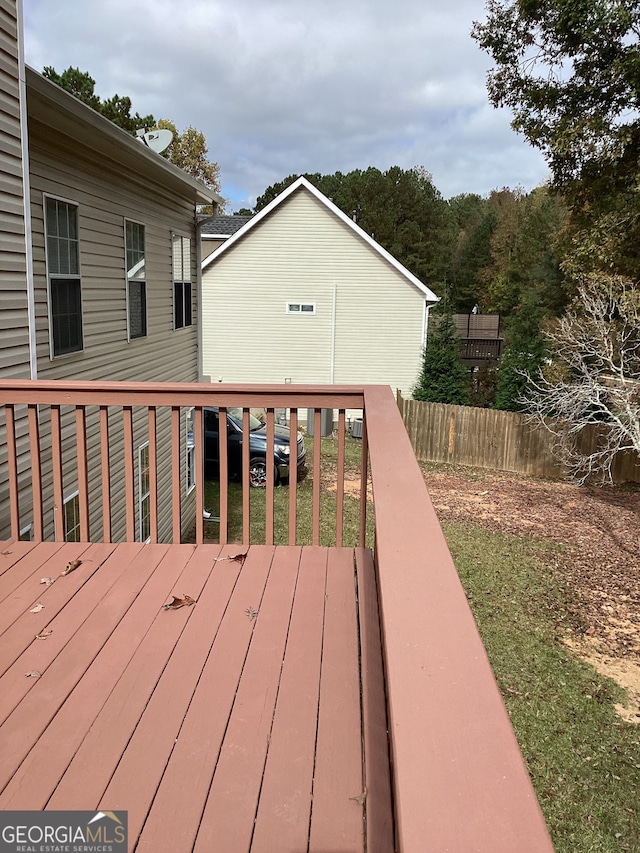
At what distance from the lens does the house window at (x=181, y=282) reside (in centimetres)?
1048

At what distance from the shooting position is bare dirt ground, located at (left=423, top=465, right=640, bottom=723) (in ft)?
25.9

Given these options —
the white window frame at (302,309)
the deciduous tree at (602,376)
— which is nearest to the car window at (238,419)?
the white window frame at (302,309)

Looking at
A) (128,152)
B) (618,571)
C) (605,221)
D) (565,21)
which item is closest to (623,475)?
(618,571)

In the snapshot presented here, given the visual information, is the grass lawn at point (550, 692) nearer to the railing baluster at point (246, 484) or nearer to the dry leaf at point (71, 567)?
the railing baluster at point (246, 484)

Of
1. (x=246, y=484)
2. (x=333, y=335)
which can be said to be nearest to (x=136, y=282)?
(x=246, y=484)

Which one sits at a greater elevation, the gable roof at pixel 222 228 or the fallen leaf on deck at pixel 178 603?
the gable roof at pixel 222 228

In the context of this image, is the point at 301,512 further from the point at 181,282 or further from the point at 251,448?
the point at 181,282

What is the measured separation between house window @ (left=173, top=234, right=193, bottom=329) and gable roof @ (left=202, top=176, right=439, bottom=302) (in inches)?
341

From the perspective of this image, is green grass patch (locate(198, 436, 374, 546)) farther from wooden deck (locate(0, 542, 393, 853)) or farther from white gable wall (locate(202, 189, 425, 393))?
wooden deck (locate(0, 542, 393, 853))

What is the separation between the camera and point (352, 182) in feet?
143

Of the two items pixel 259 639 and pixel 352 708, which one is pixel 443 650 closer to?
pixel 352 708

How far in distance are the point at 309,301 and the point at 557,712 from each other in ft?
50.9

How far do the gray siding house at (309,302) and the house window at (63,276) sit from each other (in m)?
13.4

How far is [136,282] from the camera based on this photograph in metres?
8.59
